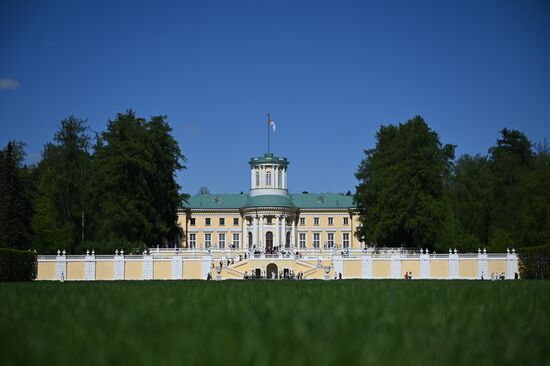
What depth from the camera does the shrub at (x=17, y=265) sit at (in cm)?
5053

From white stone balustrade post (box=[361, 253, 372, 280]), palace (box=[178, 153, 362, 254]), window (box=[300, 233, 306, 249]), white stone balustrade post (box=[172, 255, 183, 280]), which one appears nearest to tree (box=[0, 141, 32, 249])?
white stone balustrade post (box=[172, 255, 183, 280])

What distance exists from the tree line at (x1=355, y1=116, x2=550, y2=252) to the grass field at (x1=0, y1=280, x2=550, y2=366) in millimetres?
53907

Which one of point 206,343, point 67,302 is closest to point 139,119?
point 67,302

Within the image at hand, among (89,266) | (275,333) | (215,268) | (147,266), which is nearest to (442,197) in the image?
(215,268)

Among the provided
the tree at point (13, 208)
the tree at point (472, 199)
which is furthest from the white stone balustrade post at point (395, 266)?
the tree at point (13, 208)

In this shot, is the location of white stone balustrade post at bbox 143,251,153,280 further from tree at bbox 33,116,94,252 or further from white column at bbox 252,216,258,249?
white column at bbox 252,216,258,249

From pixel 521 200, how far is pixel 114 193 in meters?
35.5

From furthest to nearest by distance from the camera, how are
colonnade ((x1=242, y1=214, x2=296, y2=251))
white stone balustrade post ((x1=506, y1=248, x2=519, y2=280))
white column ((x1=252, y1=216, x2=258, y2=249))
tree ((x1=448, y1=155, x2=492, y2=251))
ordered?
white column ((x1=252, y1=216, x2=258, y2=249)), colonnade ((x1=242, y1=214, x2=296, y2=251)), tree ((x1=448, y1=155, x2=492, y2=251)), white stone balustrade post ((x1=506, y1=248, x2=519, y2=280))

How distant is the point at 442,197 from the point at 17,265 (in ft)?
119

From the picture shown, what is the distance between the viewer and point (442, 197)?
72.1 m

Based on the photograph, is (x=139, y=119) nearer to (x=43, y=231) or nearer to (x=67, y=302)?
(x=43, y=231)

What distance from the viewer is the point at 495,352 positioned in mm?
8789

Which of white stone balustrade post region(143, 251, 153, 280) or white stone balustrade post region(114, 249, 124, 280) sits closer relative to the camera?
white stone balustrade post region(114, 249, 124, 280)

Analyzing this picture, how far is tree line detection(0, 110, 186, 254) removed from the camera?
65625mm
